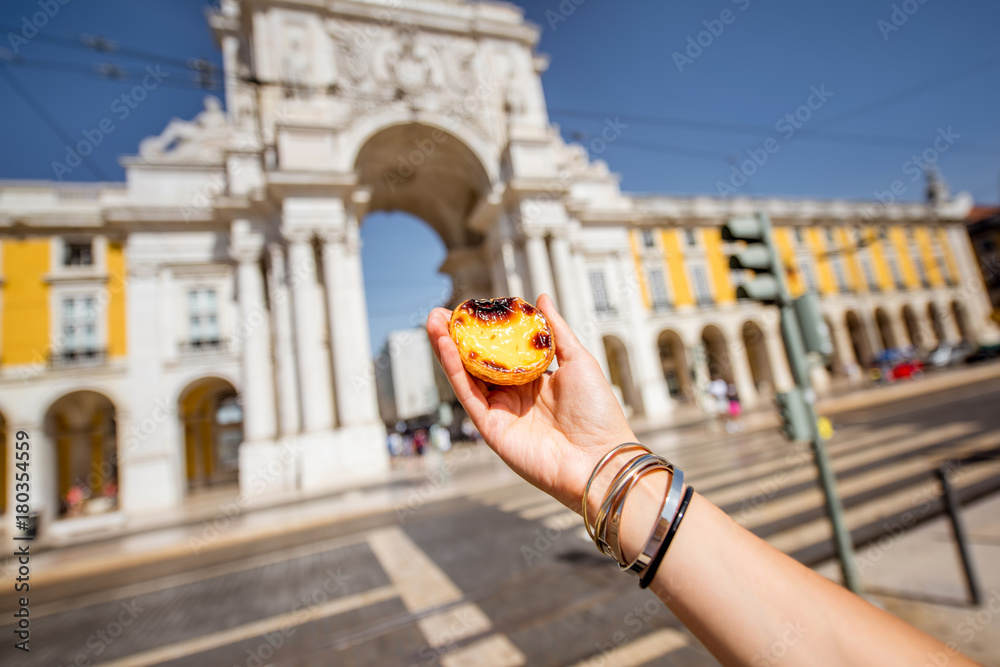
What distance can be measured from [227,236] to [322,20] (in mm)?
9959

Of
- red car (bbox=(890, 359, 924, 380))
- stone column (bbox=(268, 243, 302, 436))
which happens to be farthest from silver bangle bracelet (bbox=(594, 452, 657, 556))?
red car (bbox=(890, 359, 924, 380))

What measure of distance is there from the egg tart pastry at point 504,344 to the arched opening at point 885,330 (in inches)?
1791

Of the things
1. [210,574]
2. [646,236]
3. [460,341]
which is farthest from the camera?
[646,236]

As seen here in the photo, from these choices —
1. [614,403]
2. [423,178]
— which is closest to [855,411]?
[614,403]

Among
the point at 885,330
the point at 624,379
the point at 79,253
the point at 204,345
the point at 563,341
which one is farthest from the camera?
the point at 885,330

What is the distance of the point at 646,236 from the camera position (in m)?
29.2

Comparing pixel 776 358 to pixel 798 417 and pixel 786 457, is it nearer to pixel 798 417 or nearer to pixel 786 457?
pixel 786 457

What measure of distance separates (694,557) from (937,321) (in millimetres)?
52399

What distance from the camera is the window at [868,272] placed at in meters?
35.5

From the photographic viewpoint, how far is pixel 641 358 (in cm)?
2391

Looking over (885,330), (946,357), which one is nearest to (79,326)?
(946,357)

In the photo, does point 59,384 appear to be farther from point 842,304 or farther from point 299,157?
point 842,304

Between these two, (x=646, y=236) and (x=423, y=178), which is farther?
(x=646, y=236)

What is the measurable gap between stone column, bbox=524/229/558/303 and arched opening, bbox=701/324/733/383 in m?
16.3
